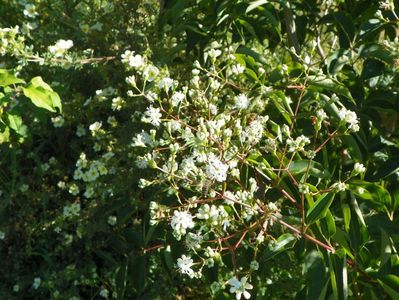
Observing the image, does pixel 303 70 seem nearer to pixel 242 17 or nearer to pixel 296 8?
pixel 242 17

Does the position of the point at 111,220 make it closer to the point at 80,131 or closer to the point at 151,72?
the point at 80,131

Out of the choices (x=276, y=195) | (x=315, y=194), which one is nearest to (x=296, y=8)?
(x=276, y=195)

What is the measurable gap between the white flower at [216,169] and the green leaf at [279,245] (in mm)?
187

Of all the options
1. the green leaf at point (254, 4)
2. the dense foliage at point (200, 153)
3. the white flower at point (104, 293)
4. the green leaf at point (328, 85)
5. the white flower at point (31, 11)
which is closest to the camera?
the dense foliage at point (200, 153)

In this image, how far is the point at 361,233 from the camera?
1.43 m

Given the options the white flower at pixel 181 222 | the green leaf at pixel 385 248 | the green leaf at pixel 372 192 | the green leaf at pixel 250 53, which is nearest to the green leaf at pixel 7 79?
the green leaf at pixel 250 53

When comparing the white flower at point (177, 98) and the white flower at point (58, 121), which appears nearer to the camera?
the white flower at point (177, 98)

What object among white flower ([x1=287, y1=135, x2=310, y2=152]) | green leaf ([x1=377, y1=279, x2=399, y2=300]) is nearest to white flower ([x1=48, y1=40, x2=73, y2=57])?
white flower ([x1=287, y1=135, x2=310, y2=152])

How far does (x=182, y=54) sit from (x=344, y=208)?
1116 millimetres

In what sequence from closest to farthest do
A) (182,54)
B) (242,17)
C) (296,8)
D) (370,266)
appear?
(370,266)
(242,17)
(296,8)
(182,54)

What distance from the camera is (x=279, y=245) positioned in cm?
137

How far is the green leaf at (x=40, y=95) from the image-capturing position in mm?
1905

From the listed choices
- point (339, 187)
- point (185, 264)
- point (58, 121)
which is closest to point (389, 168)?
point (339, 187)

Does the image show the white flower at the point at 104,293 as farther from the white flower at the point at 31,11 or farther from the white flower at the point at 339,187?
the white flower at the point at 339,187
